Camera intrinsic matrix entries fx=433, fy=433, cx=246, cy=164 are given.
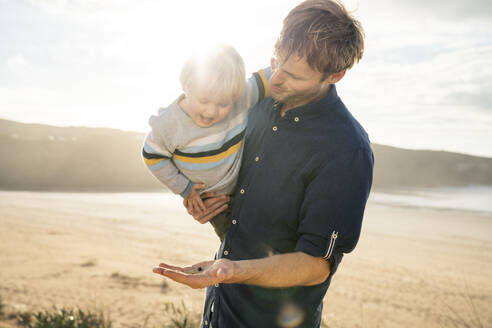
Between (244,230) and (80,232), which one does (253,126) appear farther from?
(80,232)

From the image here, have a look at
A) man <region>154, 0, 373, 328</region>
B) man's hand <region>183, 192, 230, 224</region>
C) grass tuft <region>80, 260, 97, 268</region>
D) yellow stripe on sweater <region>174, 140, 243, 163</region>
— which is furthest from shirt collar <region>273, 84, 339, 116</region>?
grass tuft <region>80, 260, 97, 268</region>

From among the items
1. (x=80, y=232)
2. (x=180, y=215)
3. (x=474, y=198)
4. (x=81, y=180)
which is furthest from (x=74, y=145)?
(x=474, y=198)

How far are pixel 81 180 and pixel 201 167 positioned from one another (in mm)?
34427

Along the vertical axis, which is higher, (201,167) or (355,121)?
(355,121)

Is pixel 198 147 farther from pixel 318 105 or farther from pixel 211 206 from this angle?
pixel 318 105

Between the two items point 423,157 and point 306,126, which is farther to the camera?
point 423,157

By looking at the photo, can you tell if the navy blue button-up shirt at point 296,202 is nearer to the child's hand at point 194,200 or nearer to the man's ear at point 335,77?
the man's ear at point 335,77

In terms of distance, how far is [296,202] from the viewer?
6.25 feet

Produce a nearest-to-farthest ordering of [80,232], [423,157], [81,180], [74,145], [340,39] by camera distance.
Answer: [340,39], [80,232], [81,180], [74,145], [423,157]

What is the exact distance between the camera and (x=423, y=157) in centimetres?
5497

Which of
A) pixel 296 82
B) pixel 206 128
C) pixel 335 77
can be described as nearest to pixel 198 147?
pixel 206 128

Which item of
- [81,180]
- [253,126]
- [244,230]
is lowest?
[81,180]

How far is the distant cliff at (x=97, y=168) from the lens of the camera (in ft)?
110

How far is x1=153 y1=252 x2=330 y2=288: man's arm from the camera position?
1541 millimetres
